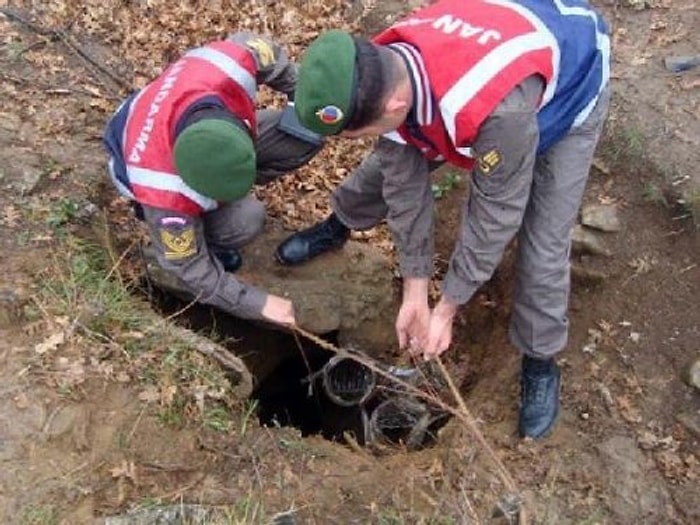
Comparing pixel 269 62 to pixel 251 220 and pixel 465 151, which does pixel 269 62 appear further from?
pixel 465 151

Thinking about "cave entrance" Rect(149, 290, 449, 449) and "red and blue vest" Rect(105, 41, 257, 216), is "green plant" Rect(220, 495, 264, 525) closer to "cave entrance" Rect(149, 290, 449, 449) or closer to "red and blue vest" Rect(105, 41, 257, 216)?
"cave entrance" Rect(149, 290, 449, 449)

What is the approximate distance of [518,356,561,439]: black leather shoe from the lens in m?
3.89

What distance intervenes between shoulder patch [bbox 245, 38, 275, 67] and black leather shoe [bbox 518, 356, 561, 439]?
1.68 meters

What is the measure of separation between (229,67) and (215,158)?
0.66m

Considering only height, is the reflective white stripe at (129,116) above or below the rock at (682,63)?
above

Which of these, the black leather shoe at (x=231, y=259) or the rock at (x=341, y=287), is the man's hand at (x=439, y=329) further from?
the black leather shoe at (x=231, y=259)

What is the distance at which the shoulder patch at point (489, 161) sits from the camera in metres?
2.84

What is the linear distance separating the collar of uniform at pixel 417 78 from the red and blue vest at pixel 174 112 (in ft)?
3.21

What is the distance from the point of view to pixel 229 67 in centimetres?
376

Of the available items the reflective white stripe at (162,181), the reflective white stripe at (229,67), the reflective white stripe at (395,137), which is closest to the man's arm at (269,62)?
the reflective white stripe at (229,67)

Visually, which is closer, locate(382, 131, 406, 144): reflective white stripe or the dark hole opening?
locate(382, 131, 406, 144): reflective white stripe

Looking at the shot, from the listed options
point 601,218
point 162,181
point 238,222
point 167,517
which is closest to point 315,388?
point 238,222

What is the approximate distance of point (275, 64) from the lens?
4.02m

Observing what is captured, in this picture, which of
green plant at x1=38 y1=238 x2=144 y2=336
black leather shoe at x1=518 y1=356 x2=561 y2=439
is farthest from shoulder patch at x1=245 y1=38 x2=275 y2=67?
black leather shoe at x1=518 y1=356 x2=561 y2=439
